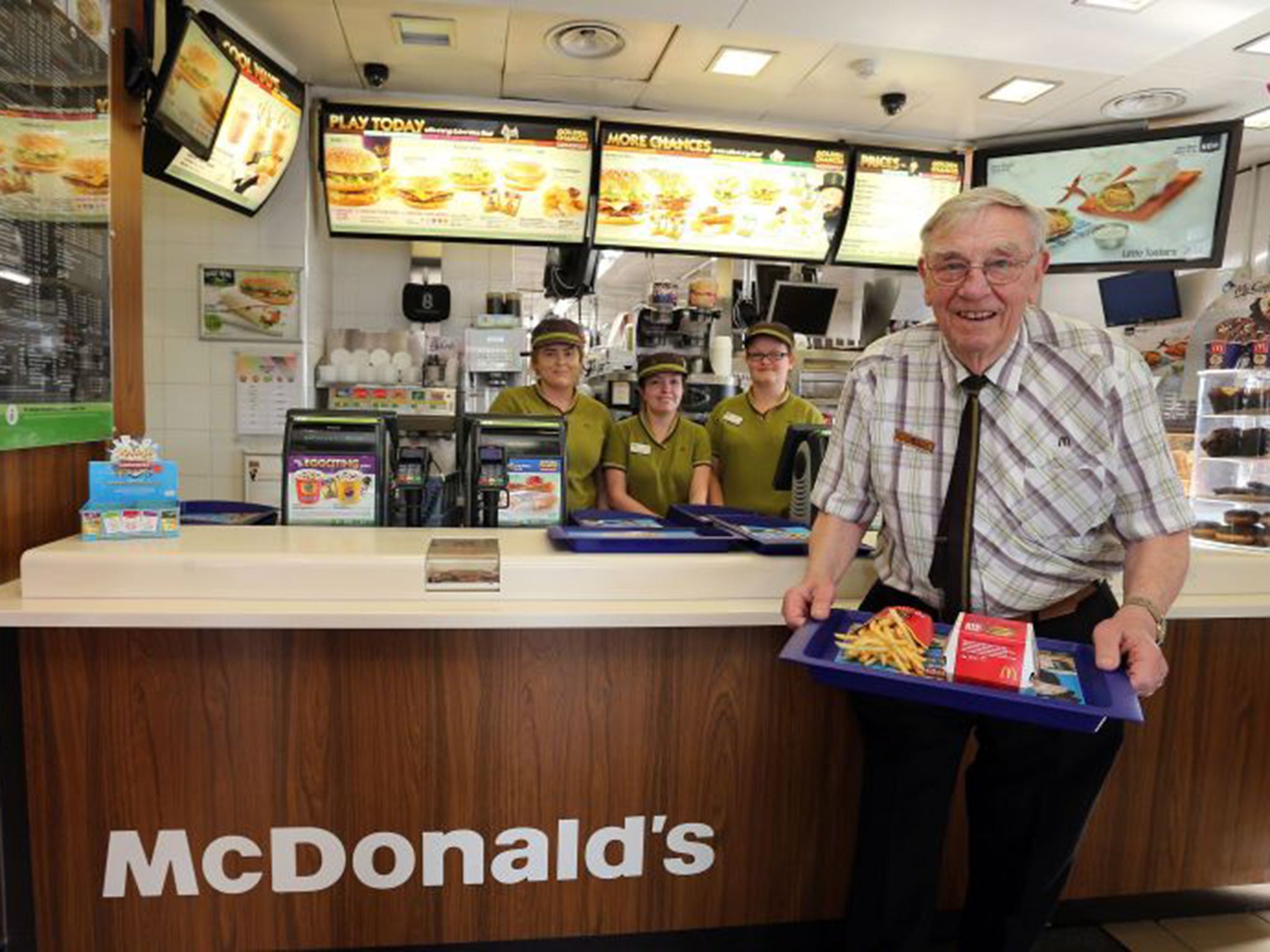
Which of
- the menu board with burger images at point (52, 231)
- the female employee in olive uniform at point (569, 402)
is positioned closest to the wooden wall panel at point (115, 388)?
the menu board with burger images at point (52, 231)

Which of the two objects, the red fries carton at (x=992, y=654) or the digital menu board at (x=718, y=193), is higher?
the digital menu board at (x=718, y=193)

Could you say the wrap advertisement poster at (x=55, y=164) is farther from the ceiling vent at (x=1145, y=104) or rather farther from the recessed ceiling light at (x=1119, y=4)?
the ceiling vent at (x=1145, y=104)

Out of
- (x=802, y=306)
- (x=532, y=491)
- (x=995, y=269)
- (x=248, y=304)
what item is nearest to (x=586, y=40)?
(x=248, y=304)

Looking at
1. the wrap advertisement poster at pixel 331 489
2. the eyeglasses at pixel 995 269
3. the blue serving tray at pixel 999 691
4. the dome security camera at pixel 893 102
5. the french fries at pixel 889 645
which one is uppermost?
the dome security camera at pixel 893 102

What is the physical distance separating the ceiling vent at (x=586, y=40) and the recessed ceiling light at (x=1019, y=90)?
189cm

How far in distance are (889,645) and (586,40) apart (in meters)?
3.26

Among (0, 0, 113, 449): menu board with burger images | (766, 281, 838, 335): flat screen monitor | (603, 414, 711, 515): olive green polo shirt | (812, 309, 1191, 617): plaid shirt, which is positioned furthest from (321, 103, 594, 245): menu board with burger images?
(812, 309, 1191, 617): plaid shirt

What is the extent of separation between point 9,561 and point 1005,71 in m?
4.30

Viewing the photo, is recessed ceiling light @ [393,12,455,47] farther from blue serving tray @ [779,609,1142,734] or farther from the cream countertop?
blue serving tray @ [779,609,1142,734]

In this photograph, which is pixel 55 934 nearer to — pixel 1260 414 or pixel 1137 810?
pixel 1137 810

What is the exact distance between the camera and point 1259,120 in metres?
4.56

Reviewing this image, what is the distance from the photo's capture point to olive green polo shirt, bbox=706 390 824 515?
355cm

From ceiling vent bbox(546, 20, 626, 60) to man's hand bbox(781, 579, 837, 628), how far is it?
2901mm

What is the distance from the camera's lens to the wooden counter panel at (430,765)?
181 cm
